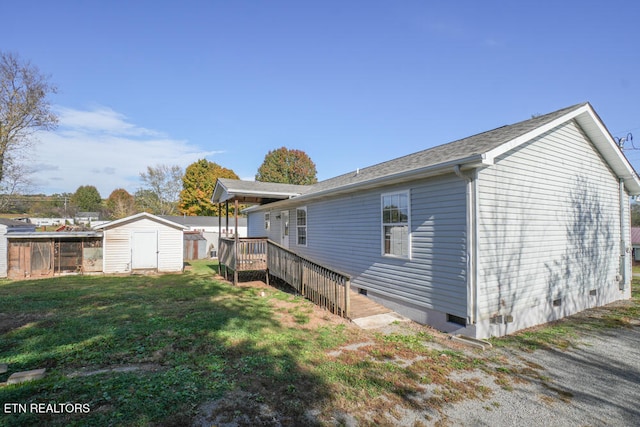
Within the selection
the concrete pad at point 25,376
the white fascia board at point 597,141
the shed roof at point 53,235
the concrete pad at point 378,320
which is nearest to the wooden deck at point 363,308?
→ the concrete pad at point 378,320

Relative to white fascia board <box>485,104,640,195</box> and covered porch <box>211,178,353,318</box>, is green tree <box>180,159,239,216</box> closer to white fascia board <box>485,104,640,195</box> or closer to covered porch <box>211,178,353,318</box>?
covered porch <box>211,178,353,318</box>

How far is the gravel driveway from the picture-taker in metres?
3.35

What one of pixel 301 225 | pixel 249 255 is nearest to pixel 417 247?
pixel 301 225

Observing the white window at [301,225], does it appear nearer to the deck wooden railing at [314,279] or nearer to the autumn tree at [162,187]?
the deck wooden railing at [314,279]

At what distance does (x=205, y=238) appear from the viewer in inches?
1029

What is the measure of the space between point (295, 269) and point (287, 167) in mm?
40978

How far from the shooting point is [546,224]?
7.27 meters

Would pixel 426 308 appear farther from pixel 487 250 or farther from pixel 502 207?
pixel 502 207

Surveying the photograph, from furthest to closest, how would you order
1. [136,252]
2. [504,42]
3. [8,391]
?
[136,252] < [504,42] < [8,391]

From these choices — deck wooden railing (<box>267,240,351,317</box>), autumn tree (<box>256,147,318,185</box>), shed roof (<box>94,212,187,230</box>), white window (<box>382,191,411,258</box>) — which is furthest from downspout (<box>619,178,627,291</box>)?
autumn tree (<box>256,147,318,185</box>)

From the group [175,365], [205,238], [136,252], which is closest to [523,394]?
[175,365]

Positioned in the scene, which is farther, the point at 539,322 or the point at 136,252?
the point at 136,252

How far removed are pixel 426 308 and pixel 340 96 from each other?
11344 millimetres

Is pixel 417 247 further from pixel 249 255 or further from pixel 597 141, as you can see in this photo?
pixel 249 255
